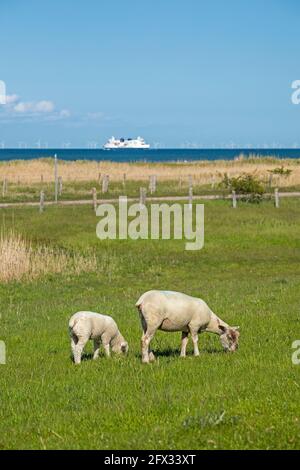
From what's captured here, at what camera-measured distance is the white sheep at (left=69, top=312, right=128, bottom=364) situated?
1448 cm

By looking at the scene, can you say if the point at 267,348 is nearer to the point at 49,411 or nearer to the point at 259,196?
the point at 49,411

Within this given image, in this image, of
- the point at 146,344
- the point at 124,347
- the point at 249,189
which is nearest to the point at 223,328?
the point at 146,344

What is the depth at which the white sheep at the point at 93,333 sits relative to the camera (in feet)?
47.5

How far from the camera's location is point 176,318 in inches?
569

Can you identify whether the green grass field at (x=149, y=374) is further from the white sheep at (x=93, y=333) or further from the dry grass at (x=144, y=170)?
the dry grass at (x=144, y=170)

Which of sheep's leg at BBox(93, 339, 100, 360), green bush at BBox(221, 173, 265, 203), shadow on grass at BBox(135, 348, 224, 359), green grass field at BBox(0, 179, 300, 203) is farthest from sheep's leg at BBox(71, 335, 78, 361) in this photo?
green grass field at BBox(0, 179, 300, 203)

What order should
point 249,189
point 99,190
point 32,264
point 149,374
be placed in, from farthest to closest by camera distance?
point 99,190 → point 249,189 → point 32,264 → point 149,374

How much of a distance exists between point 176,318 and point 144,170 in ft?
243

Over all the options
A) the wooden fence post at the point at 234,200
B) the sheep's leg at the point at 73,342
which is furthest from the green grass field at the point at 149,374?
the wooden fence post at the point at 234,200

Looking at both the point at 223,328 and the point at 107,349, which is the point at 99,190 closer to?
the point at 107,349

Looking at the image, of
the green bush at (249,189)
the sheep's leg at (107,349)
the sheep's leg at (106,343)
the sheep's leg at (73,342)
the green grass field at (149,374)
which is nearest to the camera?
the green grass field at (149,374)

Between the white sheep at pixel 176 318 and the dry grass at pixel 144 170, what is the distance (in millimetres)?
55451

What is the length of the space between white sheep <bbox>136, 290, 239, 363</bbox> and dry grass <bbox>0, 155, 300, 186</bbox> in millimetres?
55451

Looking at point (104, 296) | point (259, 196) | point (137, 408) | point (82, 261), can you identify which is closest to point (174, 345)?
point (137, 408)
